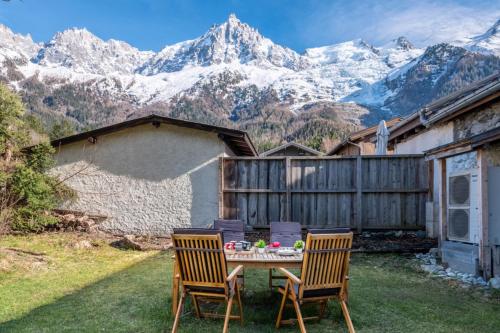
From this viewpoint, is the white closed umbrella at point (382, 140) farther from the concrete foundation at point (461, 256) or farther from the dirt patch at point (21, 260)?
the dirt patch at point (21, 260)

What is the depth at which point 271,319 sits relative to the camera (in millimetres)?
4137

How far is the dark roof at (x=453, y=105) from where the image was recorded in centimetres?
661

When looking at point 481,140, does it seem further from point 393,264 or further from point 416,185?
point 416,185

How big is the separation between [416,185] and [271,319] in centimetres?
586

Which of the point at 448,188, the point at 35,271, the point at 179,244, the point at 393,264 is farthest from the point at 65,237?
the point at 448,188

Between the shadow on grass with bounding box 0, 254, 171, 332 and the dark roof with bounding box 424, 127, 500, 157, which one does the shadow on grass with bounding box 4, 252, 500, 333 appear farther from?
the dark roof with bounding box 424, 127, 500, 157

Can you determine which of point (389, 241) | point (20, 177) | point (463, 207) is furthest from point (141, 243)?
point (463, 207)

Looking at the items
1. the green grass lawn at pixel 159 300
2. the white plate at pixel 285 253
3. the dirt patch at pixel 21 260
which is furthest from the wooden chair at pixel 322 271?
the dirt patch at pixel 21 260

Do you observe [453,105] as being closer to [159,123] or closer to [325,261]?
[325,261]

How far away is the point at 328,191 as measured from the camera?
881 centimetres

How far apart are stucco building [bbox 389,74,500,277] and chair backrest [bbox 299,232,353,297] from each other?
3.16 metres

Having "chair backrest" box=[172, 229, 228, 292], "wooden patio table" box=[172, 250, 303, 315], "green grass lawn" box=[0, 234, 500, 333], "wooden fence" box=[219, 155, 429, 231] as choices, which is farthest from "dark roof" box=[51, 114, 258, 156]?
"chair backrest" box=[172, 229, 228, 292]

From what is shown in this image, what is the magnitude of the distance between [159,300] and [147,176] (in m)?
4.88

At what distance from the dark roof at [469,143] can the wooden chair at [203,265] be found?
13.6ft
